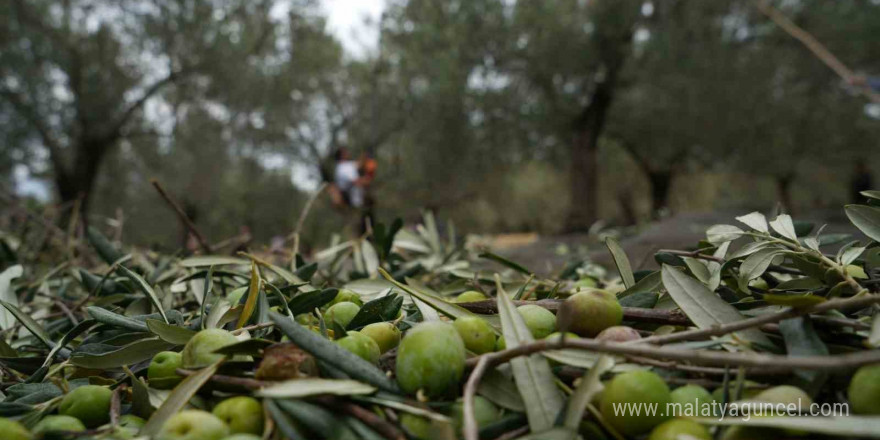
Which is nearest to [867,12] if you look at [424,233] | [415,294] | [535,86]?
[535,86]

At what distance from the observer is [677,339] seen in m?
0.63

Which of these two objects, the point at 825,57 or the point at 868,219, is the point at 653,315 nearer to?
the point at 868,219

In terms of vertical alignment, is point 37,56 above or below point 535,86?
above

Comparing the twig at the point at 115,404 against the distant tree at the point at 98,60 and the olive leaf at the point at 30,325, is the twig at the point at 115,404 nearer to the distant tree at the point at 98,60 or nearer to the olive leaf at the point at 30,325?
the olive leaf at the point at 30,325

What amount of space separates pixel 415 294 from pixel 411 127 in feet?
46.2

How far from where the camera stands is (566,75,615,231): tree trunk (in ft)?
44.9

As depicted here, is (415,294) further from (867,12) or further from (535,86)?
(867,12)

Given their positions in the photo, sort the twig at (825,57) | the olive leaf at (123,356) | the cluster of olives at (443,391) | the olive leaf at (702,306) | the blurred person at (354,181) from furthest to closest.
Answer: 1. the blurred person at (354,181)
2. the twig at (825,57)
3. the olive leaf at (123,356)
4. the olive leaf at (702,306)
5. the cluster of olives at (443,391)

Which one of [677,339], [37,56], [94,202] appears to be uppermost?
[37,56]

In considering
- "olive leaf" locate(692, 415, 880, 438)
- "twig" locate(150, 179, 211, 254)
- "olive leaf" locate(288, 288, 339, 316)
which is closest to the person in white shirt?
"twig" locate(150, 179, 211, 254)

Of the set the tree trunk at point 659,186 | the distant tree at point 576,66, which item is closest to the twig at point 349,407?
the distant tree at point 576,66

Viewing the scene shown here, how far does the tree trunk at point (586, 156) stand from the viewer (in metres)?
13.7

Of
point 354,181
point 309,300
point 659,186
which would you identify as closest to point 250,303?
point 309,300

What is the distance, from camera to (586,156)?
14.2m
